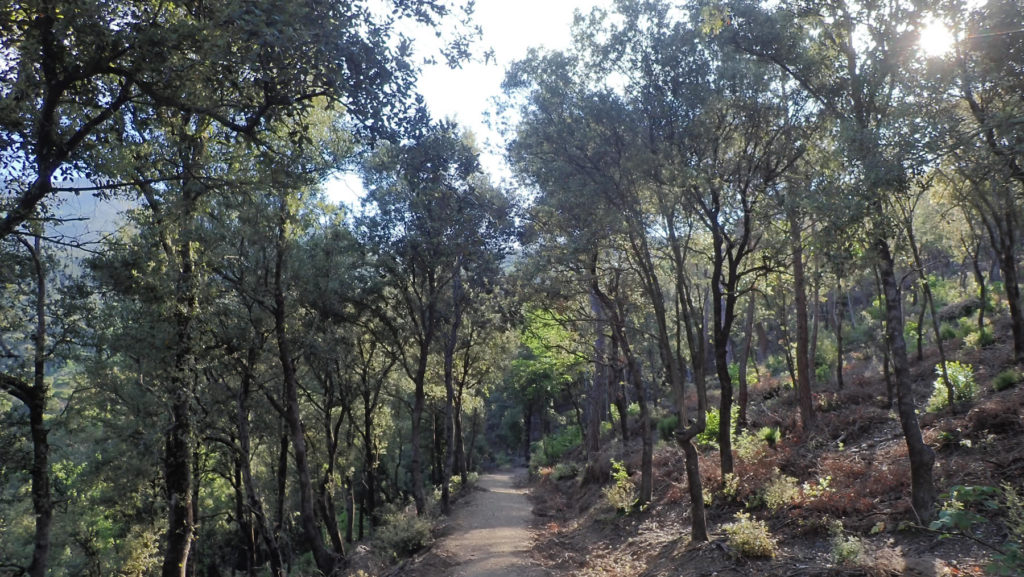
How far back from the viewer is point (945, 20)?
7.97 meters

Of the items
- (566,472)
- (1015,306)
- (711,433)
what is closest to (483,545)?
(711,433)

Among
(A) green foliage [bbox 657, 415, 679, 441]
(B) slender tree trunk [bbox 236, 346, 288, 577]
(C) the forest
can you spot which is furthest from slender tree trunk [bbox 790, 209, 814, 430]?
(B) slender tree trunk [bbox 236, 346, 288, 577]

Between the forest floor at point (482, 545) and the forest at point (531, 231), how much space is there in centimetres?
135

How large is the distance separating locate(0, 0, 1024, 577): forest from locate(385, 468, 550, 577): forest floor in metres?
1.35

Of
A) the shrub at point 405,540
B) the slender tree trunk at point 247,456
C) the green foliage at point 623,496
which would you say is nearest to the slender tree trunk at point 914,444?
the green foliage at point 623,496

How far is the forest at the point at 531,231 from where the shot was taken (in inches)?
267

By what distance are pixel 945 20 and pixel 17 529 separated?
149 feet

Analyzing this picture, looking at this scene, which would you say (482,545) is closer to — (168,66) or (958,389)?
(958,389)

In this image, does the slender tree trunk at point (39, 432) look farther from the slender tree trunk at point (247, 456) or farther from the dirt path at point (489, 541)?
the dirt path at point (489, 541)

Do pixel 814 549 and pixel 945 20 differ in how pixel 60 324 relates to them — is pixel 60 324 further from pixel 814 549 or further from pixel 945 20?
pixel 945 20

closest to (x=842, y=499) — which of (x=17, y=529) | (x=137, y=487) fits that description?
(x=137, y=487)

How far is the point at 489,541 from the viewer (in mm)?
15602

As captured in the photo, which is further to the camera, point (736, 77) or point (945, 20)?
point (736, 77)

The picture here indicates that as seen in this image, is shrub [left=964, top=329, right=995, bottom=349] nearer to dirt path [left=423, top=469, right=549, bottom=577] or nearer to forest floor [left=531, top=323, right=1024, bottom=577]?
forest floor [left=531, top=323, right=1024, bottom=577]
